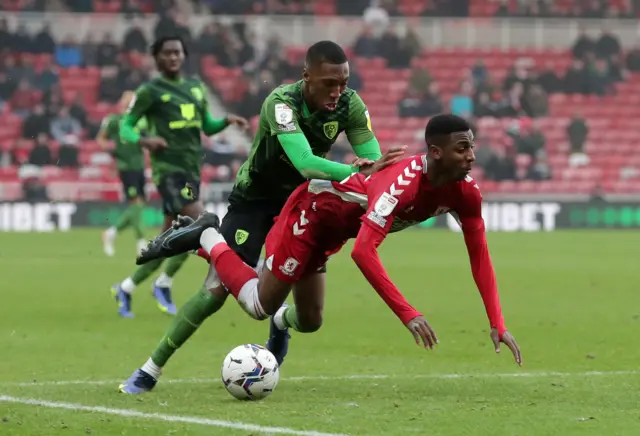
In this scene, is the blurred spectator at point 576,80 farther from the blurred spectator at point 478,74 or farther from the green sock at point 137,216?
the green sock at point 137,216

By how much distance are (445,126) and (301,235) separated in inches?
49.5

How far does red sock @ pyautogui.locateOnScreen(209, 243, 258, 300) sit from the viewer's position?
786 cm

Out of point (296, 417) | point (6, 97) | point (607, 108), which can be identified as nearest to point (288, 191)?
point (296, 417)

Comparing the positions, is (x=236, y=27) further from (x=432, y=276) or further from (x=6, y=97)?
(x=432, y=276)

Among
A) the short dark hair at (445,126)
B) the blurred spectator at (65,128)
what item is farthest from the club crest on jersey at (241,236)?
the blurred spectator at (65,128)

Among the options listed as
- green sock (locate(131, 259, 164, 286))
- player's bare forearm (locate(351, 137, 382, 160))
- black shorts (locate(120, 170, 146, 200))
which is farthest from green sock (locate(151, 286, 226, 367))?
black shorts (locate(120, 170, 146, 200))

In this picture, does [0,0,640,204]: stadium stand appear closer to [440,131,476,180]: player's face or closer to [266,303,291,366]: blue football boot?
[266,303,291,366]: blue football boot

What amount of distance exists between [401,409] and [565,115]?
27.0 metres

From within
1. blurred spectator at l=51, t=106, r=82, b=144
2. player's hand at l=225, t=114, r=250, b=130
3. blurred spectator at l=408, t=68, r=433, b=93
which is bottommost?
blurred spectator at l=51, t=106, r=82, b=144

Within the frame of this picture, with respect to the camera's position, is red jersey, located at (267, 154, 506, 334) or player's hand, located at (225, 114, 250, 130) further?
player's hand, located at (225, 114, 250, 130)

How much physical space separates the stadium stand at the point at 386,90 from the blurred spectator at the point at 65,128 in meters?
0.03

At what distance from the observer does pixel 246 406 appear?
23.3 ft

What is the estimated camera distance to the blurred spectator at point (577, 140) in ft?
103

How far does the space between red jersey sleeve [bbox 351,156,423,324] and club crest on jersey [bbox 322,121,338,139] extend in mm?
1072
